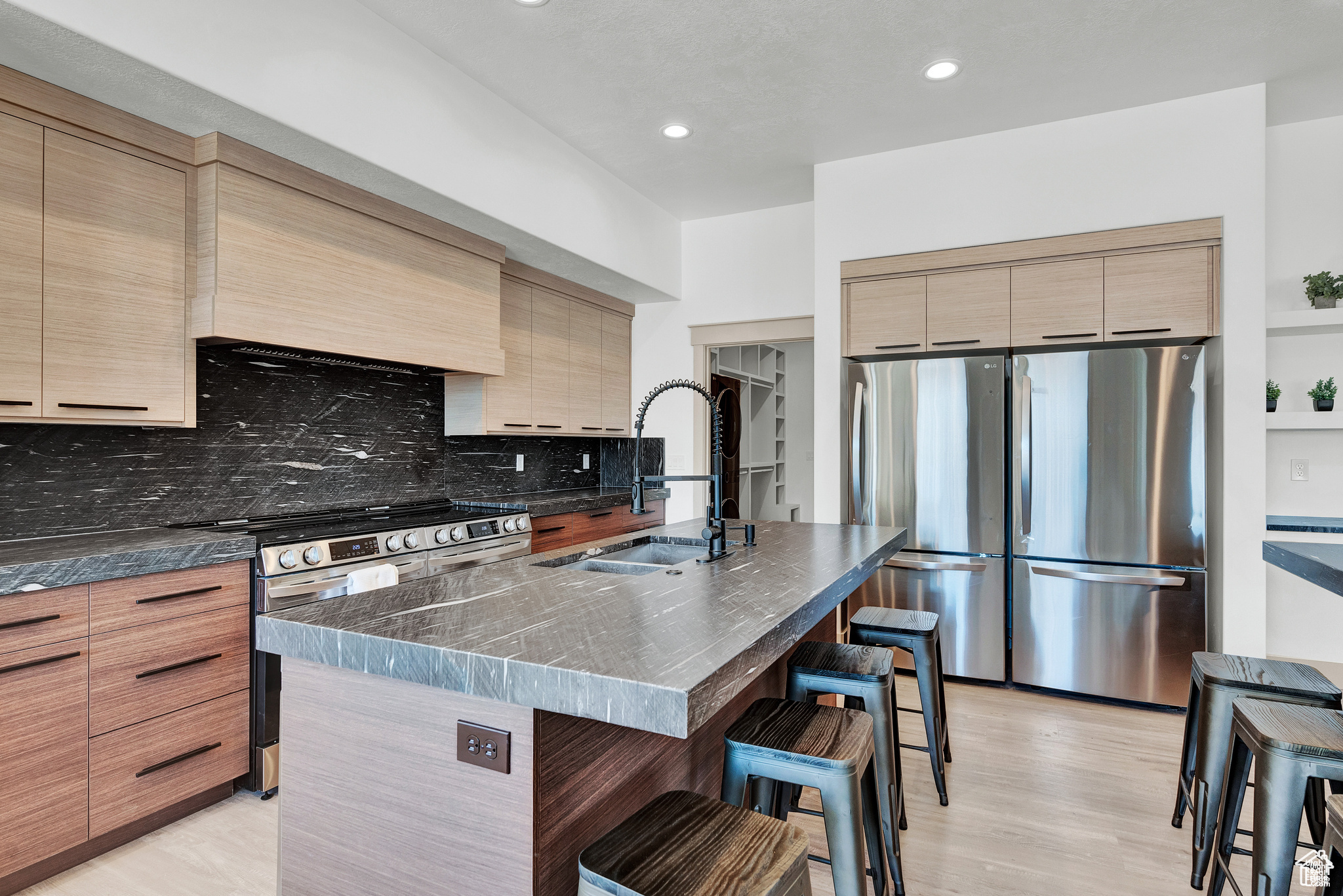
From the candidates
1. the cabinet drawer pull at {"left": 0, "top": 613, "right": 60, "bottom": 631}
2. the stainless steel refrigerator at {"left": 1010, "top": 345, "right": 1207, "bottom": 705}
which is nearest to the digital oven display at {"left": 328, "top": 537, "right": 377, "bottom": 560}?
the cabinet drawer pull at {"left": 0, "top": 613, "right": 60, "bottom": 631}

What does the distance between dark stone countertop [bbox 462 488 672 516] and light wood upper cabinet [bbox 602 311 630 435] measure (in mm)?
495

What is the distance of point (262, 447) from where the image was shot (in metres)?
2.94

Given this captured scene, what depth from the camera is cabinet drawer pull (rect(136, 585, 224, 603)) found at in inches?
83.0

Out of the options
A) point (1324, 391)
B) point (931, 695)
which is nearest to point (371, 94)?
point (931, 695)

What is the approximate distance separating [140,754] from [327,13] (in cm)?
253

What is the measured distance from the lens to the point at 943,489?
3.57 m

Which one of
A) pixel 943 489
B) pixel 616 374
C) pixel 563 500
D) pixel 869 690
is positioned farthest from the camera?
pixel 616 374

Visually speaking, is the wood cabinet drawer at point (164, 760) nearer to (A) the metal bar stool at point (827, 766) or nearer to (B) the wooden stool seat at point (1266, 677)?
(A) the metal bar stool at point (827, 766)

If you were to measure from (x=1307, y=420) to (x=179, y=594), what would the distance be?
15.8 ft

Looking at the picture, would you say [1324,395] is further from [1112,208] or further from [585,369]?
[585,369]

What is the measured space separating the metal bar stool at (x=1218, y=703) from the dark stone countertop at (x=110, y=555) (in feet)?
9.85

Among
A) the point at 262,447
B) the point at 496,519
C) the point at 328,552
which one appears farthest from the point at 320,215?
the point at 496,519

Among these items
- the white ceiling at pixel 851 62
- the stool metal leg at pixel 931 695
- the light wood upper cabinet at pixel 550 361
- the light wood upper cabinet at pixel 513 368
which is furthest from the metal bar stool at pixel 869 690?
the light wood upper cabinet at pixel 550 361

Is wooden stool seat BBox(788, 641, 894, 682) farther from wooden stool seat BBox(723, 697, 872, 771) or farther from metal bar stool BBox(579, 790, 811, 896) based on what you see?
metal bar stool BBox(579, 790, 811, 896)
